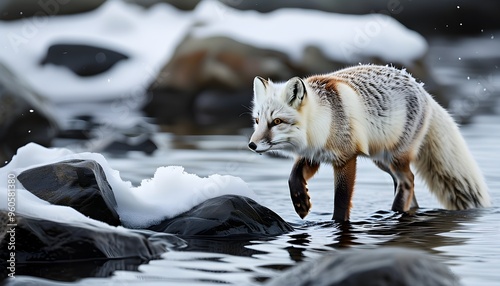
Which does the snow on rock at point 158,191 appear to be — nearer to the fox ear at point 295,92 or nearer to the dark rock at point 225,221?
the dark rock at point 225,221

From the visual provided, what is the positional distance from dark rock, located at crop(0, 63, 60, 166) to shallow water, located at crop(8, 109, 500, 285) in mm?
1866

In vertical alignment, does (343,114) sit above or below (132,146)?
above

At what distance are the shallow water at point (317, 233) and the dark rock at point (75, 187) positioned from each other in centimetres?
68

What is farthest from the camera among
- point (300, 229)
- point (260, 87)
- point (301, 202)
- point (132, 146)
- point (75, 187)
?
point (132, 146)

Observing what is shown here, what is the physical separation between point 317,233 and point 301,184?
2.60 ft

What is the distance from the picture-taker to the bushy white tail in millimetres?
8445

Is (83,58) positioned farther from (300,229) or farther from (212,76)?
(300,229)

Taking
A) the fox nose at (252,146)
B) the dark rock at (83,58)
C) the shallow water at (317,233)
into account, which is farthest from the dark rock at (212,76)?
the fox nose at (252,146)

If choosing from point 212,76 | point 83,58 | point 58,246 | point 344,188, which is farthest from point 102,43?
point 58,246

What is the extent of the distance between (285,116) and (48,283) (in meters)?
2.73

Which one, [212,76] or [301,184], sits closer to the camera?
[301,184]

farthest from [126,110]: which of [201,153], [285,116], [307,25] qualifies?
[285,116]

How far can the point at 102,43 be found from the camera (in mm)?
20891

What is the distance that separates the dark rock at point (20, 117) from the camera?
13086 mm
